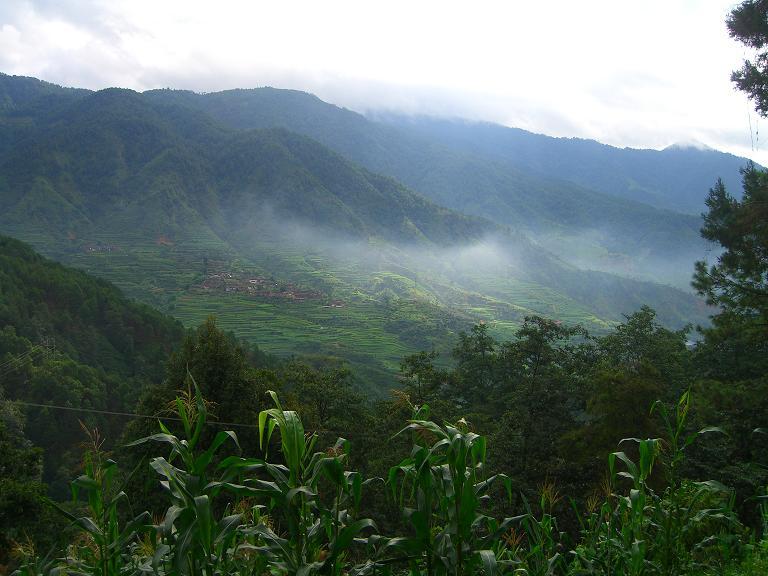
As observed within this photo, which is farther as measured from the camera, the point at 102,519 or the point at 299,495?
the point at 102,519

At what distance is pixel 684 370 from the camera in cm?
2197

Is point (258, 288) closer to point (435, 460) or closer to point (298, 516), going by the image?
point (435, 460)

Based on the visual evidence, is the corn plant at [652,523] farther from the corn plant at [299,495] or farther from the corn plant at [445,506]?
the corn plant at [299,495]

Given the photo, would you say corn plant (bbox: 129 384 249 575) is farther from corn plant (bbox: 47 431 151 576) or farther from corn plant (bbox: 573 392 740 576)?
corn plant (bbox: 573 392 740 576)

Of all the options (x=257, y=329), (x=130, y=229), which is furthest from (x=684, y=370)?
(x=130, y=229)

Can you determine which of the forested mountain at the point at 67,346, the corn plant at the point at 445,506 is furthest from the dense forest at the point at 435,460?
the forested mountain at the point at 67,346

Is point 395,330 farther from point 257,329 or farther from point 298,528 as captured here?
point 298,528

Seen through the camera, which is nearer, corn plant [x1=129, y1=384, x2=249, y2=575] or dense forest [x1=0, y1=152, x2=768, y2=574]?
corn plant [x1=129, y1=384, x2=249, y2=575]

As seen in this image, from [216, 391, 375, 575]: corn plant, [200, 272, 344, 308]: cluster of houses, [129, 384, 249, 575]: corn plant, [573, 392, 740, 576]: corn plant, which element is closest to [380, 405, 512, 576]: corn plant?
[216, 391, 375, 575]: corn plant

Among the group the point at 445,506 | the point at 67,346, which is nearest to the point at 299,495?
the point at 445,506

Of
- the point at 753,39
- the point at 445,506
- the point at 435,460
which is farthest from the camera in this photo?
the point at 753,39

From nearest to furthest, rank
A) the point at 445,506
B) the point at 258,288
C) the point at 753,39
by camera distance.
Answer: the point at 445,506 → the point at 753,39 → the point at 258,288

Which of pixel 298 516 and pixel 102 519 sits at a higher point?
pixel 298 516

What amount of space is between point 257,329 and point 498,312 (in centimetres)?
5608
